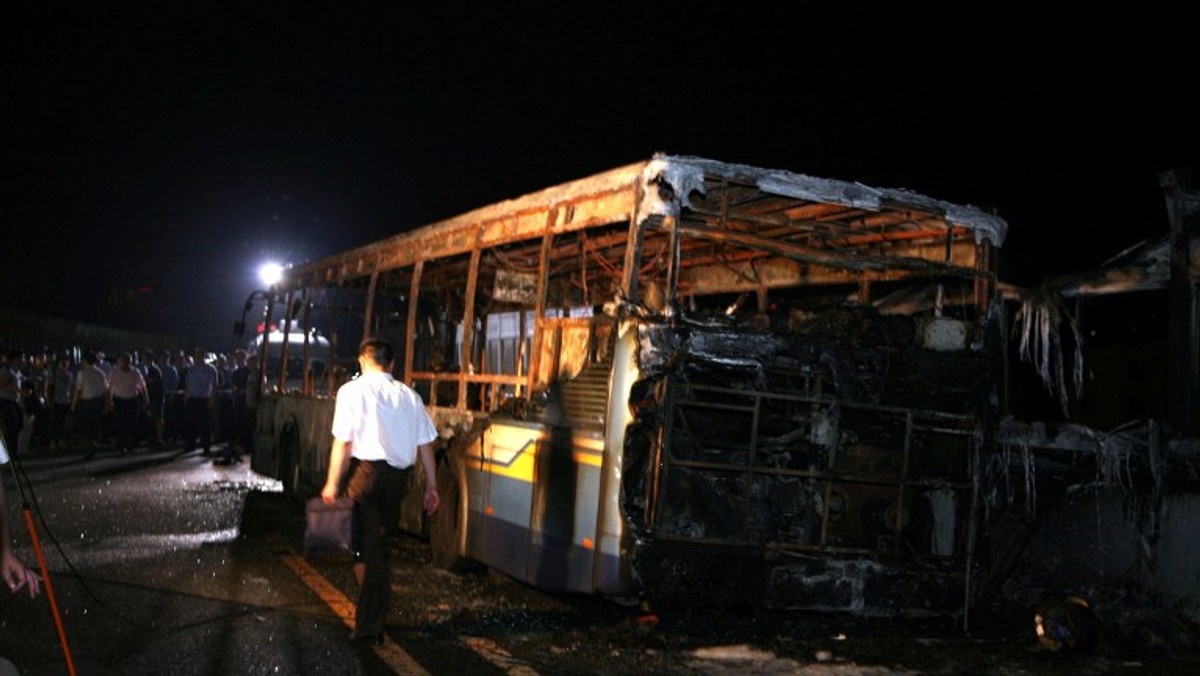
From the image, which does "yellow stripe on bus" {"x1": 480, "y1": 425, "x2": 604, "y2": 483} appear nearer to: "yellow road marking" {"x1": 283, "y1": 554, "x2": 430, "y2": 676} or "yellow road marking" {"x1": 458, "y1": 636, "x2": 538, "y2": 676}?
"yellow road marking" {"x1": 458, "y1": 636, "x2": 538, "y2": 676}

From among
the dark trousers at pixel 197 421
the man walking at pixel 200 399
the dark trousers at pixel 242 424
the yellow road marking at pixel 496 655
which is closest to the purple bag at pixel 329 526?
the yellow road marking at pixel 496 655

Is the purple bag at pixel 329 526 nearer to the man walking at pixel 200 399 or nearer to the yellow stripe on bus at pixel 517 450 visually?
the yellow stripe on bus at pixel 517 450

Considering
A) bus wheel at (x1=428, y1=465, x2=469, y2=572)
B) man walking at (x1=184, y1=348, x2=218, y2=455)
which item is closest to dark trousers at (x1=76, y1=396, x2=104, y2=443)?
man walking at (x1=184, y1=348, x2=218, y2=455)

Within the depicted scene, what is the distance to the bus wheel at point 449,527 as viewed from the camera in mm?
8367

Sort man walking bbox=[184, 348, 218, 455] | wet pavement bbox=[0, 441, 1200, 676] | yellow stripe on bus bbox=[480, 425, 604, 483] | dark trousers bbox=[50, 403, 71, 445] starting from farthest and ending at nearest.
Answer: man walking bbox=[184, 348, 218, 455] < dark trousers bbox=[50, 403, 71, 445] < yellow stripe on bus bbox=[480, 425, 604, 483] < wet pavement bbox=[0, 441, 1200, 676]

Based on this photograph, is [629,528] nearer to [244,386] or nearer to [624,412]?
[624,412]

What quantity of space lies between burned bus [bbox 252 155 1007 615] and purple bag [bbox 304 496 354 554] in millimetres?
1393

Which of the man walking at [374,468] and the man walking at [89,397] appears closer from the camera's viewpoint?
the man walking at [374,468]

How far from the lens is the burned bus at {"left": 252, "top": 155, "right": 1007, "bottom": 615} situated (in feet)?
20.5

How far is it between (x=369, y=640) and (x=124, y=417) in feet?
46.6

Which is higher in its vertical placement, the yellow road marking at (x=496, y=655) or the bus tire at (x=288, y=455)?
the bus tire at (x=288, y=455)

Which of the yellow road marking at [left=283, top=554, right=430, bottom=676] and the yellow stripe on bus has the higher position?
the yellow stripe on bus

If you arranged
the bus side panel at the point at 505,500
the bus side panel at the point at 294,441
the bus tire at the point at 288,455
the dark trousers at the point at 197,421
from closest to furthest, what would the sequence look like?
1. the bus side panel at the point at 505,500
2. the bus side panel at the point at 294,441
3. the bus tire at the point at 288,455
4. the dark trousers at the point at 197,421

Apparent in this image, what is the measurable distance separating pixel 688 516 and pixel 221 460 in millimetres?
13716
